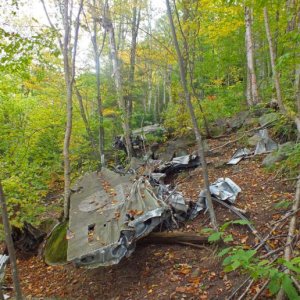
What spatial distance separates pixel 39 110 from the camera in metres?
12.4

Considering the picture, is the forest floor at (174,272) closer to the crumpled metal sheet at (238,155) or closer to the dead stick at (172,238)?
the dead stick at (172,238)

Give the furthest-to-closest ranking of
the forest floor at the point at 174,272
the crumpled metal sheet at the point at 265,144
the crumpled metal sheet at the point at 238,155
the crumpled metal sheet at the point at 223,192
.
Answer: the crumpled metal sheet at the point at 238,155 → the crumpled metal sheet at the point at 265,144 → the crumpled metal sheet at the point at 223,192 → the forest floor at the point at 174,272

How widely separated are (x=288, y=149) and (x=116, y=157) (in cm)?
758

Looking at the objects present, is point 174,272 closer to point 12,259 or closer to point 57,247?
point 12,259

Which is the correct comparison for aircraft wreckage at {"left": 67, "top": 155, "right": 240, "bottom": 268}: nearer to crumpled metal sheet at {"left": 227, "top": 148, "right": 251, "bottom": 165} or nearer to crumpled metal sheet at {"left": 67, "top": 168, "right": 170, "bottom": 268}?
crumpled metal sheet at {"left": 67, "top": 168, "right": 170, "bottom": 268}

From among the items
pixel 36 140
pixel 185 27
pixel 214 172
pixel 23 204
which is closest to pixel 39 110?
pixel 36 140

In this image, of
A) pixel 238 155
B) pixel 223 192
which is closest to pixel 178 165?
pixel 238 155

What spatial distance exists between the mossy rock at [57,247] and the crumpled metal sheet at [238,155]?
467 cm

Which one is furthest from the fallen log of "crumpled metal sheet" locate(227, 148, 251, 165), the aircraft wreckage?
"crumpled metal sheet" locate(227, 148, 251, 165)

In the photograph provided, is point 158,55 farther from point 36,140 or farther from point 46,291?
point 46,291

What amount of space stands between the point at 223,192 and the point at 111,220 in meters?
2.30

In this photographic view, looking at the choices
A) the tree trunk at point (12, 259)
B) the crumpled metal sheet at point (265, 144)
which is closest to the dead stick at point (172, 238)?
the tree trunk at point (12, 259)

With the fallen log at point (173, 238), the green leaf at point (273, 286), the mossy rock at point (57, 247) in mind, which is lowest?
the mossy rock at point (57, 247)

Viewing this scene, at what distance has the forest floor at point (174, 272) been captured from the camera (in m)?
4.09
